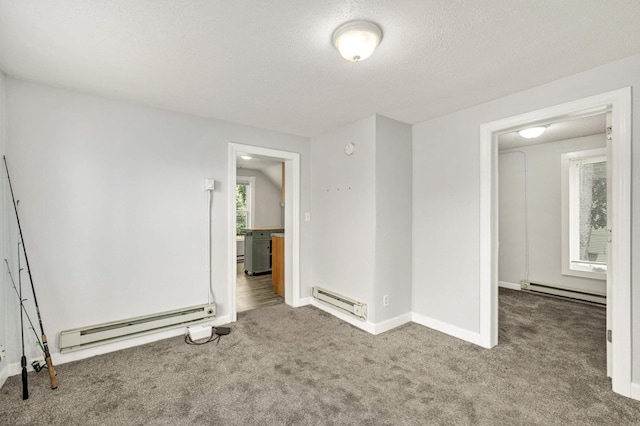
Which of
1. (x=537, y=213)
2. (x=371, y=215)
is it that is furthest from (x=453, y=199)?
(x=537, y=213)

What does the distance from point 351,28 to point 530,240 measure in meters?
4.75

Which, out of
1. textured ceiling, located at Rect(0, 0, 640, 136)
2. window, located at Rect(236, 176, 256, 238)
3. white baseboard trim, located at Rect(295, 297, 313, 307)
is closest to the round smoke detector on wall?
textured ceiling, located at Rect(0, 0, 640, 136)

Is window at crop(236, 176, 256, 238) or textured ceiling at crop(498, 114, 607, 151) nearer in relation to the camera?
textured ceiling at crop(498, 114, 607, 151)

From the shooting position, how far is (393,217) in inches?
126

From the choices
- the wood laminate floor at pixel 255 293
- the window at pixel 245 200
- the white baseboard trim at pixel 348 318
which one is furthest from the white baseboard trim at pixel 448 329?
the window at pixel 245 200

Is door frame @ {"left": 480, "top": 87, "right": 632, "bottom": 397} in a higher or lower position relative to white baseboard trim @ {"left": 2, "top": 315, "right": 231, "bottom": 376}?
higher

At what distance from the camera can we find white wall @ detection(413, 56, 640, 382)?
2482 mm

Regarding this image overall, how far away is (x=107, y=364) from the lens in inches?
94.0

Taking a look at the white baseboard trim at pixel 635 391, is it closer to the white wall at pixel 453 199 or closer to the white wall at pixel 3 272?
the white wall at pixel 453 199

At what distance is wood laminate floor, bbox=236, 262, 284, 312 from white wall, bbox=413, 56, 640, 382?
6.77ft

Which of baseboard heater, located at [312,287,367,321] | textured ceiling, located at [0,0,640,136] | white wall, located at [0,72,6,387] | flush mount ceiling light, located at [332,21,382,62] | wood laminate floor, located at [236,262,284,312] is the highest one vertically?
textured ceiling, located at [0,0,640,136]

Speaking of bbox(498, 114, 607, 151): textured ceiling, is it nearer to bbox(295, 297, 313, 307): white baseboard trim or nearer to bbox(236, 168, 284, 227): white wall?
bbox(295, 297, 313, 307): white baseboard trim

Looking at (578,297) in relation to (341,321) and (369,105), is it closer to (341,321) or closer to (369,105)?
(341,321)

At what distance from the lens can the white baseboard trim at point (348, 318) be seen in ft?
9.97
